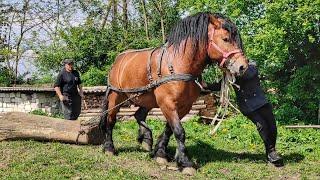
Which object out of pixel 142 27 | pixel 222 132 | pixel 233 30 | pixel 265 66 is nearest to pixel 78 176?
pixel 233 30

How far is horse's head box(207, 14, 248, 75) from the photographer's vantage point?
20.4 ft

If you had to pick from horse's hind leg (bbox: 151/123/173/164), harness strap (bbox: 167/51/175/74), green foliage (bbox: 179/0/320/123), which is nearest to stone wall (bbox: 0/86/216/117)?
green foliage (bbox: 179/0/320/123)

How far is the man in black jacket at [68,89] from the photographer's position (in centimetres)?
962

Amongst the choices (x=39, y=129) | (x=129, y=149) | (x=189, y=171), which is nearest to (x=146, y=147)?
(x=129, y=149)

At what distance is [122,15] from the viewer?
2319cm

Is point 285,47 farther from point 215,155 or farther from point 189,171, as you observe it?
point 189,171

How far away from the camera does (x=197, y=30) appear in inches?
258

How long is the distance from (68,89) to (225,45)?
4353mm

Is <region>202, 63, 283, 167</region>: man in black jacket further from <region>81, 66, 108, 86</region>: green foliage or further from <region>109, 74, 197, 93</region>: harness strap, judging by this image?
<region>81, 66, 108, 86</region>: green foliage

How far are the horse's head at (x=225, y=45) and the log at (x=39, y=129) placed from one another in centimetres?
311

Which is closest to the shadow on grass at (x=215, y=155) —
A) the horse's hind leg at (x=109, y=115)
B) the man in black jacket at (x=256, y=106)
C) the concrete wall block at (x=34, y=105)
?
the horse's hind leg at (x=109, y=115)

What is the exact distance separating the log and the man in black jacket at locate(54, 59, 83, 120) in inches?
46.8

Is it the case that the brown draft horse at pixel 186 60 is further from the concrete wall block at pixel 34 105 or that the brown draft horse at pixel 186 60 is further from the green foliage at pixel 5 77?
the green foliage at pixel 5 77

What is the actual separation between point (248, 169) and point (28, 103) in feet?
40.8
